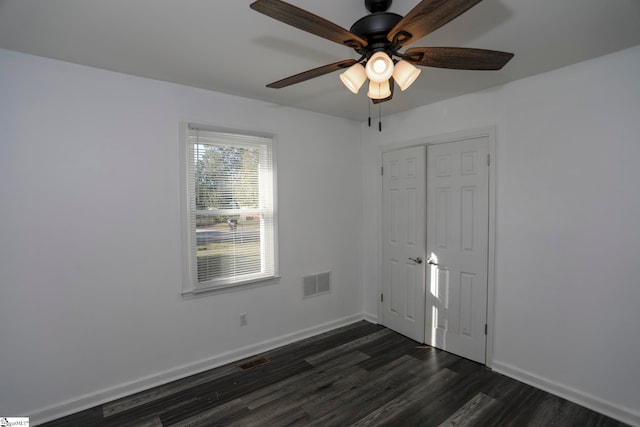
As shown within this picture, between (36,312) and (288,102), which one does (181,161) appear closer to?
(288,102)

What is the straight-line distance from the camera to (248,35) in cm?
197

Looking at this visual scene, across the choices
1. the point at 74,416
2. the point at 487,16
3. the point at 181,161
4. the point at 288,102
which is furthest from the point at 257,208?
→ the point at 487,16

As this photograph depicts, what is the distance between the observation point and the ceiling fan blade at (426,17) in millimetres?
Result: 1142

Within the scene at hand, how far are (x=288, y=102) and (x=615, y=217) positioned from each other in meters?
2.95

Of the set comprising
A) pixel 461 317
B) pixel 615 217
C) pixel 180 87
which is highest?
pixel 180 87

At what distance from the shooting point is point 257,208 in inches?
130

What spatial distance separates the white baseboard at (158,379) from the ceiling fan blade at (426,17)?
3017 millimetres

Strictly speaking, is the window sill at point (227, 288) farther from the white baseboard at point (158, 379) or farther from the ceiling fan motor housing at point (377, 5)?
the ceiling fan motor housing at point (377, 5)

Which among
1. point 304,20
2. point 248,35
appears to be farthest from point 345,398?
point 248,35

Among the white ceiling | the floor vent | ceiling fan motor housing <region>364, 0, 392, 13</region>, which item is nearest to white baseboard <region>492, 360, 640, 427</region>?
the floor vent

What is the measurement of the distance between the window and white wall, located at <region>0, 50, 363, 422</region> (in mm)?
125

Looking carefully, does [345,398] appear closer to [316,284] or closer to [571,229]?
[316,284]

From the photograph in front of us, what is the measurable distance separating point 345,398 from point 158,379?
5.28ft

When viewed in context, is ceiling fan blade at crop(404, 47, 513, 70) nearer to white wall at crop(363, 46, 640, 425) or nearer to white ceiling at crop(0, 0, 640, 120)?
white ceiling at crop(0, 0, 640, 120)
